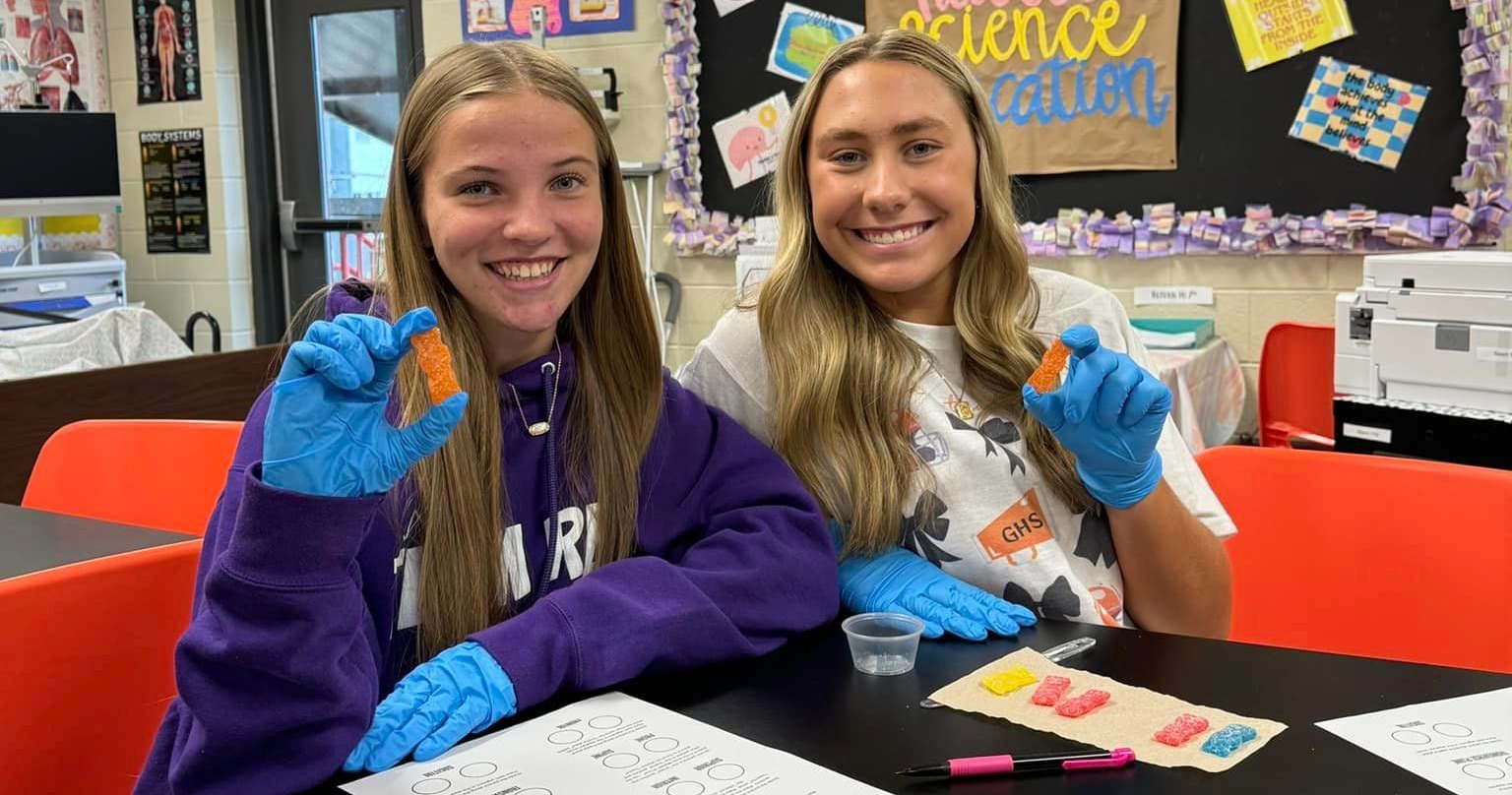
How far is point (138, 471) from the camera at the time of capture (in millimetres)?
1878

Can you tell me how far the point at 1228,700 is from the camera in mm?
1063

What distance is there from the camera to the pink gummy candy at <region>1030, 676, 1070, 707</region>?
1078 millimetres

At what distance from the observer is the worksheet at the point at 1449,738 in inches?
36.3

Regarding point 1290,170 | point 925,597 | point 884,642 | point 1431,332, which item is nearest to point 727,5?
point 1290,170

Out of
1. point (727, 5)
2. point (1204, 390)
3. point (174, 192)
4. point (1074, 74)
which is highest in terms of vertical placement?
point (727, 5)

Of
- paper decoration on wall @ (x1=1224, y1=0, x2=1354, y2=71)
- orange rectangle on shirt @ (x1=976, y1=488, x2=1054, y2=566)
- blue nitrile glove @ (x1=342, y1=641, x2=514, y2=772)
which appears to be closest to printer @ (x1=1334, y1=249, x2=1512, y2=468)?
paper decoration on wall @ (x1=1224, y1=0, x2=1354, y2=71)

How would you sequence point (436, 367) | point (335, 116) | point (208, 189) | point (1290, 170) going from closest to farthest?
point (436, 367), point (1290, 170), point (335, 116), point (208, 189)

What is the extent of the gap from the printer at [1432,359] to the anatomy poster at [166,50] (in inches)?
186

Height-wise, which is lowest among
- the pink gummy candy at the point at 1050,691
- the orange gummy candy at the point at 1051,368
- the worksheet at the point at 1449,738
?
the pink gummy candy at the point at 1050,691

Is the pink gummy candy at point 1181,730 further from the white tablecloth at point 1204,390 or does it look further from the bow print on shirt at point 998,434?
the white tablecloth at point 1204,390

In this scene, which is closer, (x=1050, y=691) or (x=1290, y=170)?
(x=1050, y=691)

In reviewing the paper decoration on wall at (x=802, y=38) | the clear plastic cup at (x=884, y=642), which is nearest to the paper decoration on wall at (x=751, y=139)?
the paper decoration on wall at (x=802, y=38)

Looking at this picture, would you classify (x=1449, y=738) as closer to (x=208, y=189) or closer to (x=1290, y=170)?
(x=1290, y=170)

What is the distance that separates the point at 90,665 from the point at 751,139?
3.36 meters
